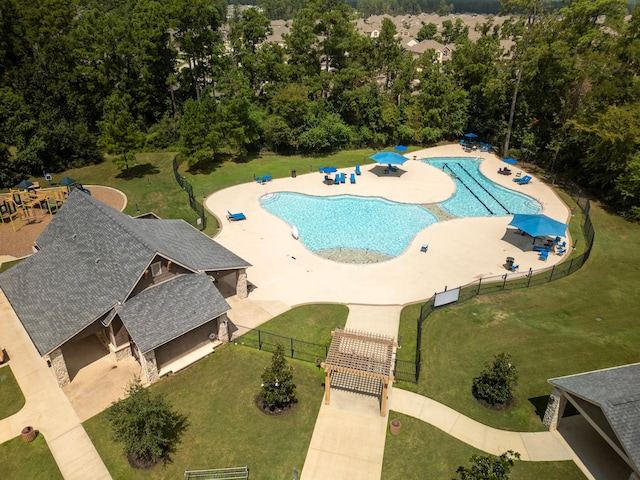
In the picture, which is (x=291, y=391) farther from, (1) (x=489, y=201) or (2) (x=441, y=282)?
(1) (x=489, y=201)

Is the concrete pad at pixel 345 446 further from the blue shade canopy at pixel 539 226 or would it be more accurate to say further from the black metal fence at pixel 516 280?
the blue shade canopy at pixel 539 226

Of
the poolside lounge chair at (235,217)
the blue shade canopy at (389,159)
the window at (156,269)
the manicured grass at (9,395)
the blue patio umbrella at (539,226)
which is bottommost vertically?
the manicured grass at (9,395)

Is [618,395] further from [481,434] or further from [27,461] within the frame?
[27,461]

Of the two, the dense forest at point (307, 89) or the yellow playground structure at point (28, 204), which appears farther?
the dense forest at point (307, 89)

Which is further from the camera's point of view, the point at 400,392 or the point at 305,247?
the point at 305,247

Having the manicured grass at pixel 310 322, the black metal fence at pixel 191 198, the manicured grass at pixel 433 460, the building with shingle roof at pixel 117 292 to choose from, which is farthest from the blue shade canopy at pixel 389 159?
the manicured grass at pixel 433 460

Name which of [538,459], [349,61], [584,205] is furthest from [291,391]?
[349,61]
